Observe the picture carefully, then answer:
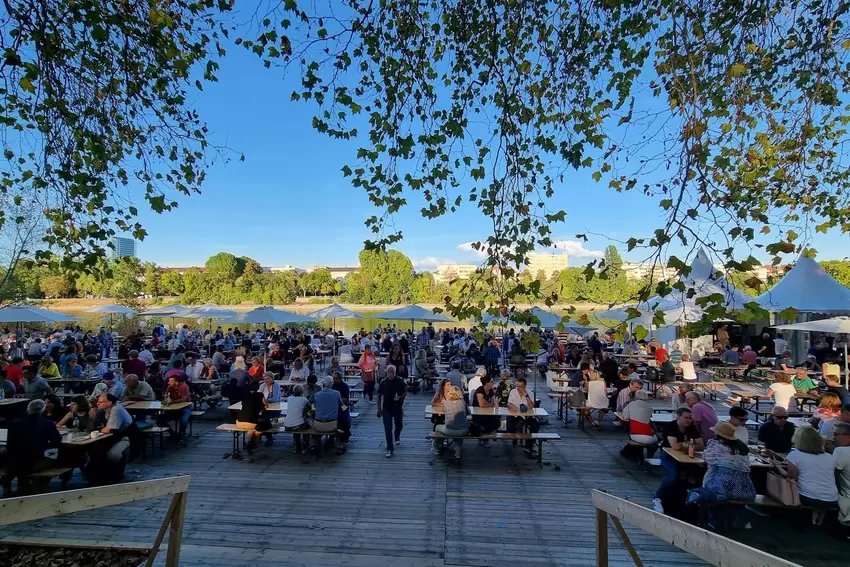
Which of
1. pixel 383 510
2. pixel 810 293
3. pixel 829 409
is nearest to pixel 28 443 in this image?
pixel 383 510

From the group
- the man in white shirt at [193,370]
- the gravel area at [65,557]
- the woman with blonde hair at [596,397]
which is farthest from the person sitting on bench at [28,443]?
the woman with blonde hair at [596,397]

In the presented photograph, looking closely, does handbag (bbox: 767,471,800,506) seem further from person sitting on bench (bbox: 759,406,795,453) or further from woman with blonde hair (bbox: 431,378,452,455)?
woman with blonde hair (bbox: 431,378,452,455)

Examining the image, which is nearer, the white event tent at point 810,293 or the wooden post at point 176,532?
the wooden post at point 176,532

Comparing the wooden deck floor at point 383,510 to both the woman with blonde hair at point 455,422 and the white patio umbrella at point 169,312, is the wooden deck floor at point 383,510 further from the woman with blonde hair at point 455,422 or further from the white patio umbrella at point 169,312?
the white patio umbrella at point 169,312

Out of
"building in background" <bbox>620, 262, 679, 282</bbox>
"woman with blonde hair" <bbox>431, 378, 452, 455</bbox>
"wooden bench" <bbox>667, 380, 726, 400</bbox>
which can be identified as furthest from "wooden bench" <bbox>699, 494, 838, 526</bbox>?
"wooden bench" <bbox>667, 380, 726, 400</bbox>

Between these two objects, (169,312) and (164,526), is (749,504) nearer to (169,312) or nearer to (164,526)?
(164,526)

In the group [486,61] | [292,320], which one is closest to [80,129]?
[486,61]

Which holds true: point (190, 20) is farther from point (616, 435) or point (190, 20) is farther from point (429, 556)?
point (616, 435)

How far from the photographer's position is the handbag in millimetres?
5000

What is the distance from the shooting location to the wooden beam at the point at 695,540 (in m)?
1.85

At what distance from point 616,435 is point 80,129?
9.36 meters

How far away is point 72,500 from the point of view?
2.78m

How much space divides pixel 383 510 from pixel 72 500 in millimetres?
3590

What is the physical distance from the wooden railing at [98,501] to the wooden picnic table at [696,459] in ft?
17.3
